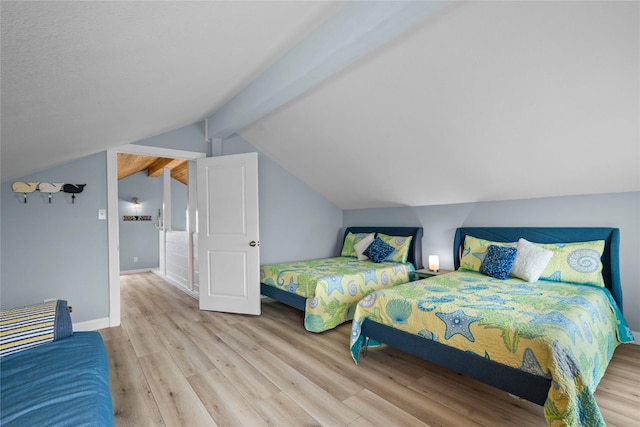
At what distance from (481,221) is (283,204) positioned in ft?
9.51

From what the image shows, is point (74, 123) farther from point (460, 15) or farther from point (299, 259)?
point (299, 259)

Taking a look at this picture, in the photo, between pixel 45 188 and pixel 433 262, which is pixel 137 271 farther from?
pixel 433 262

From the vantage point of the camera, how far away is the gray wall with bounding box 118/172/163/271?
23.0 ft

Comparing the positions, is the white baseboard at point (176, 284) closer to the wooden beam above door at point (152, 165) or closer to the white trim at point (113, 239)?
the white trim at point (113, 239)

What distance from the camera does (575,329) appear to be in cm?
173

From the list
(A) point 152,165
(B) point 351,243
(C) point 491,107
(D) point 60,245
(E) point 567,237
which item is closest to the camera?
(C) point 491,107

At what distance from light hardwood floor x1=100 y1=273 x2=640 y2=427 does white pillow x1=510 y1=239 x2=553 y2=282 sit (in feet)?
2.81

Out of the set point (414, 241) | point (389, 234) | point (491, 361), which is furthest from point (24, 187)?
point (414, 241)

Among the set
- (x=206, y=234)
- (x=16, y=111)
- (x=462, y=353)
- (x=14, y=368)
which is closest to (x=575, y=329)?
(x=462, y=353)

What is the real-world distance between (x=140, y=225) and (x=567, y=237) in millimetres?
8282

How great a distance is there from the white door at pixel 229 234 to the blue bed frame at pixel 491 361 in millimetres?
1800

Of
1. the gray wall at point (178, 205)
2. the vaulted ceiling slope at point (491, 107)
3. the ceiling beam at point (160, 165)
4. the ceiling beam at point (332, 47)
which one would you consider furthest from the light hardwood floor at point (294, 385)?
the gray wall at point (178, 205)

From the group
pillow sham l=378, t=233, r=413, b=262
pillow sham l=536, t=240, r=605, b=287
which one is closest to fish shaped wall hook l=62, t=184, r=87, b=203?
pillow sham l=378, t=233, r=413, b=262

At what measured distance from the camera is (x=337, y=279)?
3268 mm
